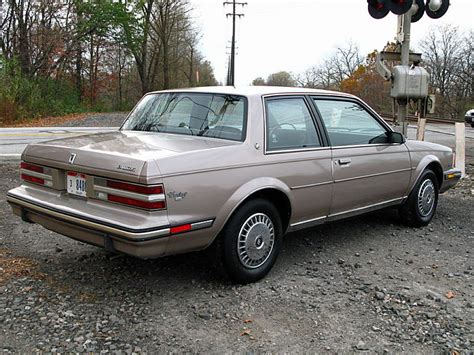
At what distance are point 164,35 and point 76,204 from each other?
114 ft

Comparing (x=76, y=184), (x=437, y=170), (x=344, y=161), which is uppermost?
(x=344, y=161)

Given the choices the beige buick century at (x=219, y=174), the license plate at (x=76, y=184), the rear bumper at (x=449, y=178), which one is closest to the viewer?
the beige buick century at (x=219, y=174)

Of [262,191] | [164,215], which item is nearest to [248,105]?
[262,191]

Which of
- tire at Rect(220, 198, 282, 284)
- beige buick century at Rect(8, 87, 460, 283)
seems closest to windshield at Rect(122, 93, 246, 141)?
beige buick century at Rect(8, 87, 460, 283)

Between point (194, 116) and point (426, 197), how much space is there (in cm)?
309

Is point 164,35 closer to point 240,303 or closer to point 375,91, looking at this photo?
point 375,91

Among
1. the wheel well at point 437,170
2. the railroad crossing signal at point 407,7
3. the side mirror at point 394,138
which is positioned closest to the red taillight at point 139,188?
the side mirror at point 394,138

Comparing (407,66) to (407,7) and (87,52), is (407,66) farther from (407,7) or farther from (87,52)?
(87,52)

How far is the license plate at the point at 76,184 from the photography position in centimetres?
372

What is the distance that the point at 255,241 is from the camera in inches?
159

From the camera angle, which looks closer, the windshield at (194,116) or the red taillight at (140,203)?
the red taillight at (140,203)

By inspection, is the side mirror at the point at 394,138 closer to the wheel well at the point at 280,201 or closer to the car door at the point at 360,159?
the car door at the point at 360,159

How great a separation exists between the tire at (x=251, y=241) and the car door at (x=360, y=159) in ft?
2.63

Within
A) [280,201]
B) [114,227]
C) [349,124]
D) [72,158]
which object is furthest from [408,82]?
[114,227]
